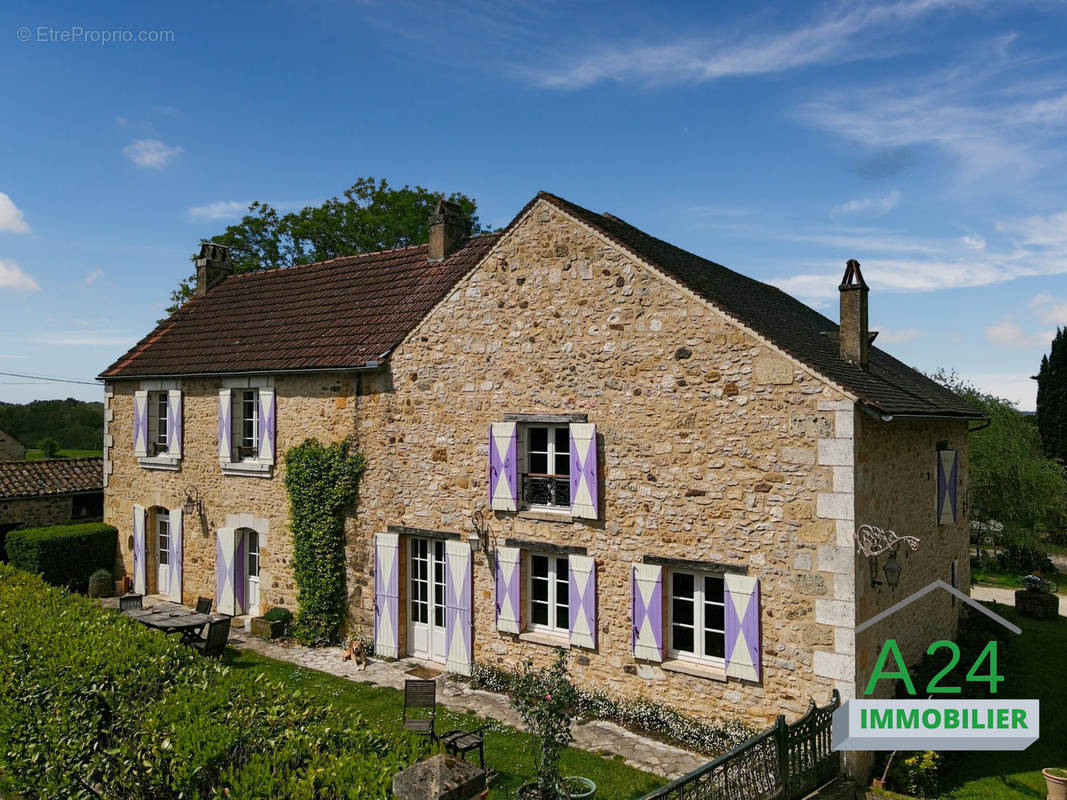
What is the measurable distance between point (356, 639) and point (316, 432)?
3730 mm

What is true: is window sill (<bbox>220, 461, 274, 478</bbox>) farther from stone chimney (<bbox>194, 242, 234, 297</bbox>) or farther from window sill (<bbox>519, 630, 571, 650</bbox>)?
stone chimney (<bbox>194, 242, 234, 297</bbox>)

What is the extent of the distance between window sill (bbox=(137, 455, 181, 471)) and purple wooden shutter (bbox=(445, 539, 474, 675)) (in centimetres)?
751

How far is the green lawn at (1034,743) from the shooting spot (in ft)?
27.4

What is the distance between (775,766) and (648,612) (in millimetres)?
2466

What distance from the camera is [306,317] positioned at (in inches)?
587

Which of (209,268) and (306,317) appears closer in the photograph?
(306,317)

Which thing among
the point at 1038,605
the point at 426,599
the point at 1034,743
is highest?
the point at 426,599

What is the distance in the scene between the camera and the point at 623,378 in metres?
9.87

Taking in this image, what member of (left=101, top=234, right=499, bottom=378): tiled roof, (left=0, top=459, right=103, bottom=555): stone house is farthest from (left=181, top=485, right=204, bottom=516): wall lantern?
(left=0, top=459, right=103, bottom=555): stone house

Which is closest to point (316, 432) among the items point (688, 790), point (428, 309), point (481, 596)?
point (428, 309)

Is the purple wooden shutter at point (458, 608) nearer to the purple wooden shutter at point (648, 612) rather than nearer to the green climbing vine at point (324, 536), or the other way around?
the green climbing vine at point (324, 536)

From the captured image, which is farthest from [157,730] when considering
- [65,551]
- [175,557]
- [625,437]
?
[65,551]

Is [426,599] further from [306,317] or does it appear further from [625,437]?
[306,317]

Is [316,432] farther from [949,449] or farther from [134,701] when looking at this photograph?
[949,449]
